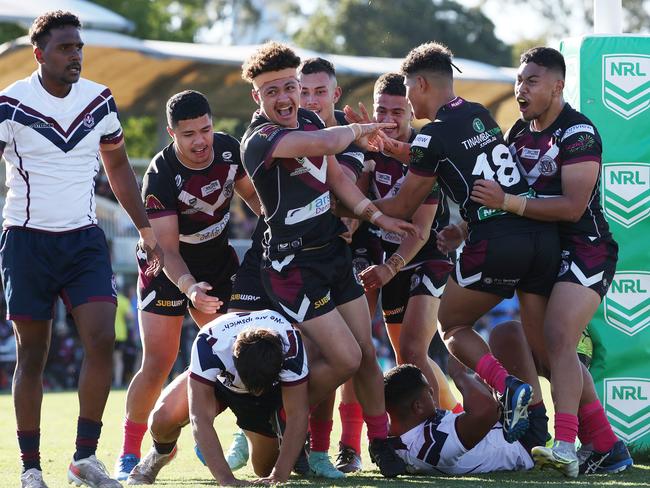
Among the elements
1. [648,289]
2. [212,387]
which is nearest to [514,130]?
[648,289]

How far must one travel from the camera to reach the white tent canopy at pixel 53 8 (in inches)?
926

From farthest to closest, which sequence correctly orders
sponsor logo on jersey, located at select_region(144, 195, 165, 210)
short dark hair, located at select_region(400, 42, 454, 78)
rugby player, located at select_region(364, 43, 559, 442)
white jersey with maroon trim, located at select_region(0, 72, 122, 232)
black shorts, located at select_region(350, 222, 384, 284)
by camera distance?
black shorts, located at select_region(350, 222, 384, 284), sponsor logo on jersey, located at select_region(144, 195, 165, 210), short dark hair, located at select_region(400, 42, 454, 78), rugby player, located at select_region(364, 43, 559, 442), white jersey with maroon trim, located at select_region(0, 72, 122, 232)

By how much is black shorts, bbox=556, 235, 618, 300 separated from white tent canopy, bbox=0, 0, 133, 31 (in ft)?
58.7

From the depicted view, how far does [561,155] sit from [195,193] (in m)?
2.28

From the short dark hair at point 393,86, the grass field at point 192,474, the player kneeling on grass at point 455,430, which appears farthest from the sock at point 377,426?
the short dark hair at point 393,86

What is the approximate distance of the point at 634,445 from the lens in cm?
772

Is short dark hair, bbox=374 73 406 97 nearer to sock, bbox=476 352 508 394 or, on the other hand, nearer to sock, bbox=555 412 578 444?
sock, bbox=476 352 508 394

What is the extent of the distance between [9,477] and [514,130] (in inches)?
148

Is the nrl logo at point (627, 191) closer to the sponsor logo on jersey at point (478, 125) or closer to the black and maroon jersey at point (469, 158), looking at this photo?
the black and maroon jersey at point (469, 158)

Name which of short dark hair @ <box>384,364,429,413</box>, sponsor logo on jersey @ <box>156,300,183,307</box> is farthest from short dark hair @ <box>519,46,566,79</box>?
sponsor logo on jersey @ <box>156,300,183,307</box>

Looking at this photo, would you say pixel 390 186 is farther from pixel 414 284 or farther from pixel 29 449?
pixel 29 449

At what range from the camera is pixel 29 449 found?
20.6 feet

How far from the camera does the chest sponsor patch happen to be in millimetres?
6918

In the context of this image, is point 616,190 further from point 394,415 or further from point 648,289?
point 394,415
